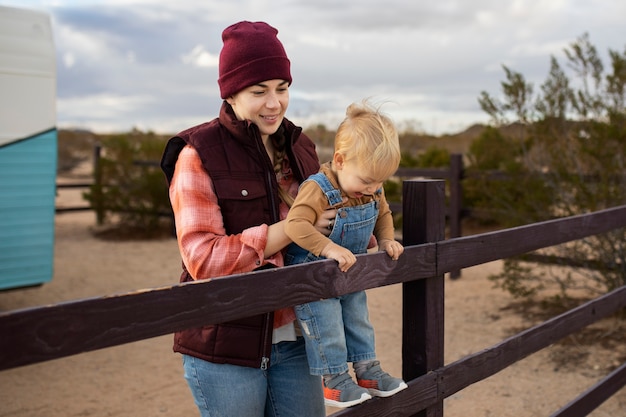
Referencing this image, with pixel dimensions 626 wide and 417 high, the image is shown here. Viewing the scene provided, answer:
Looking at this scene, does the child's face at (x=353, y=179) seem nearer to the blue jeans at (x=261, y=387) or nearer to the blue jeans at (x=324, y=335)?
the blue jeans at (x=324, y=335)

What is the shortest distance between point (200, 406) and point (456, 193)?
21.8 ft

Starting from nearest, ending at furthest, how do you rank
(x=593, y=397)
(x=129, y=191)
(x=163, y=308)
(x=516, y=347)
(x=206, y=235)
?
(x=163, y=308) < (x=206, y=235) < (x=516, y=347) < (x=593, y=397) < (x=129, y=191)

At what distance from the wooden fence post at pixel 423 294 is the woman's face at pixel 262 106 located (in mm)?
552

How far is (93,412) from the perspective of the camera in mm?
4488

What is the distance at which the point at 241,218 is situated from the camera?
1.82m

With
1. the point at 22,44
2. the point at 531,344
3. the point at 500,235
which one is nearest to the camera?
the point at 500,235

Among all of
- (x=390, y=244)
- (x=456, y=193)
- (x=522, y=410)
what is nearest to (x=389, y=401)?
(x=390, y=244)

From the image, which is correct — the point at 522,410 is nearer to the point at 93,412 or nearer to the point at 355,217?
the point at 93,412

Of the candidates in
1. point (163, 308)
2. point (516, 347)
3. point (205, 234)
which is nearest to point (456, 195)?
point (516, 347)

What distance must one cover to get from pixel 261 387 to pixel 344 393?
23 cm

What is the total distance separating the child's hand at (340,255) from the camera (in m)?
1.82

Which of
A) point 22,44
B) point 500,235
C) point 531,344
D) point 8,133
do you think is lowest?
point 531,344

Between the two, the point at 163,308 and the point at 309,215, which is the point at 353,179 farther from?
the point at 163,308

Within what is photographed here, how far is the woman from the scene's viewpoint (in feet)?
5.77
